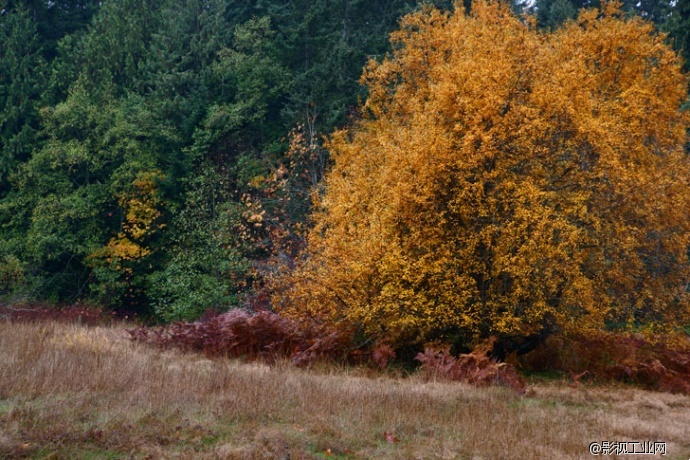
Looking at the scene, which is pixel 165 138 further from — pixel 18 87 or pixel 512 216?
pixel 512 216

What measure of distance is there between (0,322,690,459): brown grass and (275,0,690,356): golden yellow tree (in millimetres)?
2284

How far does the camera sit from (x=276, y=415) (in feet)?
23.2

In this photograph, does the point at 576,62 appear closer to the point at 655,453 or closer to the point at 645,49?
the point at 645,49

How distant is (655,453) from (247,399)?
467cm

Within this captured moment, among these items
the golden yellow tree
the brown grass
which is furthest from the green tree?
the brown grass

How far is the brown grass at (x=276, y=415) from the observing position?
5.90 meters

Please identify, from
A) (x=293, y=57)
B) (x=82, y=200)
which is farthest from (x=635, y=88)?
(x=82, y=200)

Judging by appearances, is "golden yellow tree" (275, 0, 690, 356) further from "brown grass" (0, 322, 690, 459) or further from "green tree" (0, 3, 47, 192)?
"green tree" (0, 3, 47, 192)

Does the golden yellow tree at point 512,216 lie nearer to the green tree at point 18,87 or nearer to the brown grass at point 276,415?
the brown grass at point 276,415

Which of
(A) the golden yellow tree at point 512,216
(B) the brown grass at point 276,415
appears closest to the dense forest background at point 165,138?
(A) the golden yellow tree at point 512,216

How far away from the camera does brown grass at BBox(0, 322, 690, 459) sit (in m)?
5.90

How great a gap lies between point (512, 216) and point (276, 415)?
6.48 m


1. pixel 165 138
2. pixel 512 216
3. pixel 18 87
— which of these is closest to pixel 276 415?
pixel 512 216

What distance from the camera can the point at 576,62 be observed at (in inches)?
490
